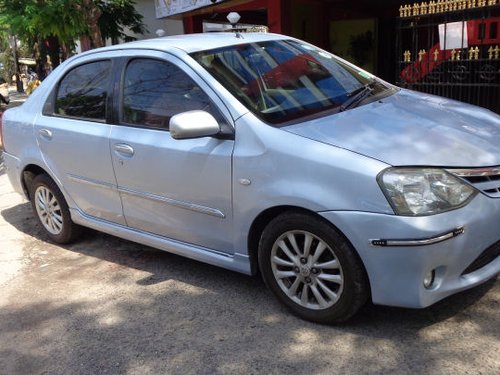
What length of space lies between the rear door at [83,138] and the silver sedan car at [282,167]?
0.05 feet

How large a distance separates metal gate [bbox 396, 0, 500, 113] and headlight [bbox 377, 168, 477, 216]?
397 centimetres

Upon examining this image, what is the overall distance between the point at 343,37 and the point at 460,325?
11826 millimetres

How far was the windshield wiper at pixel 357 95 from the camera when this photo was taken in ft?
12.3

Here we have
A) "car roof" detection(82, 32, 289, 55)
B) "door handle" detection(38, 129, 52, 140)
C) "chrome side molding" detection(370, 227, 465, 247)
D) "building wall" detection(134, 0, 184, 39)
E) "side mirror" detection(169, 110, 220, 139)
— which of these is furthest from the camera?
"building wall" detection(134, 0, 184, 39)

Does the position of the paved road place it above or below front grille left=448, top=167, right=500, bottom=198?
below

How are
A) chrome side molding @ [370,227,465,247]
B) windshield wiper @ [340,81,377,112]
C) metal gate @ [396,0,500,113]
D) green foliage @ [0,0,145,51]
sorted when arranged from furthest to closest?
green foliage @ [0,0,145,51] < metal gate @ [396,0,500,113] < windshield wiper @ [340,81,377,112] < chrome side molding @ [370,227,465,247]

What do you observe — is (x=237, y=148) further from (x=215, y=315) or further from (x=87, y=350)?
(x=87, y=350)

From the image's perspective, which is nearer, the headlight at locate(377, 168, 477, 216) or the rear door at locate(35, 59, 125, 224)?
→ the headlight at locate(377, 168, 477, 216)

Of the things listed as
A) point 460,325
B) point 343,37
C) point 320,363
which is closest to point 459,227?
point 460,325

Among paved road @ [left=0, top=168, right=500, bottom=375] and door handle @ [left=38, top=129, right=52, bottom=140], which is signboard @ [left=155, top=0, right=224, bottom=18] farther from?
paved road @ [left=0, top=168, right=500, bottom=375]

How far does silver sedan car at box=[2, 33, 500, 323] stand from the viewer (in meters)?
2.97

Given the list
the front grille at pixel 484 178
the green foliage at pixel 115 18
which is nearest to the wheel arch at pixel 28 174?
the front grille at pixel 484 178

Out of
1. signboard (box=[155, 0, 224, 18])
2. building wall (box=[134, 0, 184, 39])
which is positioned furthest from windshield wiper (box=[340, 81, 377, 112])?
building wall (box=[134, 0, 184, 39])

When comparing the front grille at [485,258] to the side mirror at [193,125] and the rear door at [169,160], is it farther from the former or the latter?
the side mirror at [193,125]
